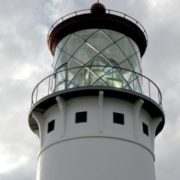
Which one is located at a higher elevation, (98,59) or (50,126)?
(98,59)

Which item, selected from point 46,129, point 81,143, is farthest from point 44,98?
point 81,143

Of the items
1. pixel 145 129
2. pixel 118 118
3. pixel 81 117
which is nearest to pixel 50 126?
pixel 81 117

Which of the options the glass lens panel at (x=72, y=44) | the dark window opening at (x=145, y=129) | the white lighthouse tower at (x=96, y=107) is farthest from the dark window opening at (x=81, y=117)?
the glass lens panel at (x=72, y=44)

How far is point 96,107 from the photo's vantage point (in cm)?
1513

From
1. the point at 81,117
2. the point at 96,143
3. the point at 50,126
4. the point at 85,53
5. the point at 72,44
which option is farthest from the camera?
the point at 72,44

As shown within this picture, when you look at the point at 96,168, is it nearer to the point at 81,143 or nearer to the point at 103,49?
the point at 81,143

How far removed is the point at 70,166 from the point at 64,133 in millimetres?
1170

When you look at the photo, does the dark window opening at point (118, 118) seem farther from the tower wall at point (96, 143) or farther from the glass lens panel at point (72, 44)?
the glass lens panel at point (72, 44)

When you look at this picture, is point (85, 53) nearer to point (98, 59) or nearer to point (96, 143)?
point (98, 59)

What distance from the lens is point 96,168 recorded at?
14062 mm

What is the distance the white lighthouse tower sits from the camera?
14.4m

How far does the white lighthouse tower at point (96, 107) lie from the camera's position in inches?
567

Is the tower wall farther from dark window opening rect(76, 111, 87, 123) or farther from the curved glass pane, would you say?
the curved glass pane

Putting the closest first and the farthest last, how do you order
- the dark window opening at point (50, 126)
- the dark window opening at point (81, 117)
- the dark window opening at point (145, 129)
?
the dark window opening at point (81, 117), the dark window opening at point (50, 126), the dark window opening at point (145, 129)
